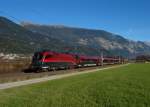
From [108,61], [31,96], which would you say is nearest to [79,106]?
[31,96]

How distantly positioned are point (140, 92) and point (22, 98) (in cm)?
773

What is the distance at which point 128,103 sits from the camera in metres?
18.7

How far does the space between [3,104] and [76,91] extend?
6.29 meters

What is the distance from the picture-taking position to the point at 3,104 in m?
17.8

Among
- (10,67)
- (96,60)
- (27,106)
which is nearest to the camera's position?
(27,106)

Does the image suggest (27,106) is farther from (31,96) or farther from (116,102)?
(116,102)

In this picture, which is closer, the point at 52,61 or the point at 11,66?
the point at 11,66

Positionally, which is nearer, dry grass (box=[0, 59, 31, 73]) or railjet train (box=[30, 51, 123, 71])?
dry grass (box=[0, 59, 31, 73])

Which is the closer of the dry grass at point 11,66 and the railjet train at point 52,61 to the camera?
the dry grass at point 11,66

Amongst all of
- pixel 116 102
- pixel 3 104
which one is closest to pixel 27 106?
pixel 3 104

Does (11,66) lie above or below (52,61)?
below

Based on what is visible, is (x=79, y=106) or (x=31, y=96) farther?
(x=31, y=96)

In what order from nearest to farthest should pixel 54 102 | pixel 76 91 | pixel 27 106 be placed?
pixel 27 106, pixel 54 102, pixel 76 91

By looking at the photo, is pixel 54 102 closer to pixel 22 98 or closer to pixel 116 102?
pixel 22 98
